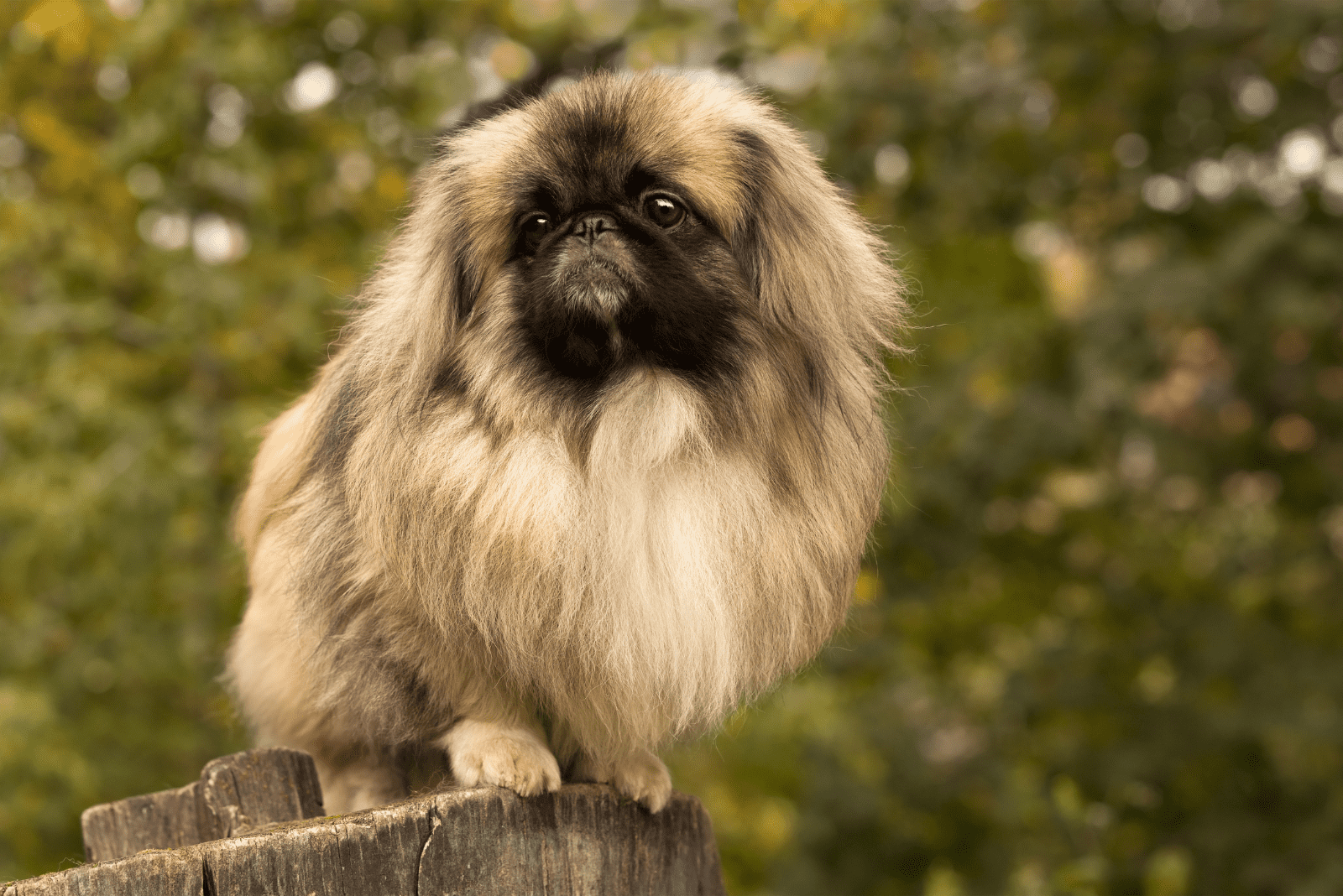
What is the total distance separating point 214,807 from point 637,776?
767mm

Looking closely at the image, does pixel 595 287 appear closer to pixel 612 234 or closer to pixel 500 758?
pixel 612 234

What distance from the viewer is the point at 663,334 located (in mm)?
2084

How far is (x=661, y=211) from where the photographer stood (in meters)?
2.12

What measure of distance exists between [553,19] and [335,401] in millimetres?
1724

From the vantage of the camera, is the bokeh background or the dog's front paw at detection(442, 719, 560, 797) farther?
the bokeh background

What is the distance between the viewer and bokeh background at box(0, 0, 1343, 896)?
3254mm

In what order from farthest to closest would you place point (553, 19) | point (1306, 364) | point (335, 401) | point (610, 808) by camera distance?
1. point (1306, 364)
2. point (553, 19)
3. point (335, 401)
4. point (610, 808)

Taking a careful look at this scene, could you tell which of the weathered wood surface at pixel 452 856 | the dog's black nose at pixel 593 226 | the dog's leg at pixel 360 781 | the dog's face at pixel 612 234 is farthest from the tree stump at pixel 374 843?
the dog's black nose at pixel 593 226

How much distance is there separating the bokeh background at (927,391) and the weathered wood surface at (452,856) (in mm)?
839

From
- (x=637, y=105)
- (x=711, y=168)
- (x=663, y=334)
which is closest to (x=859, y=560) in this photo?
(x=663, y=334)

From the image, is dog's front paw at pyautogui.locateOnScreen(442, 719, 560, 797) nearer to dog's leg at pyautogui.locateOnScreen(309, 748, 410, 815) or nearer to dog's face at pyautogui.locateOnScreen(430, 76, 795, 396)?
dog's leg at pyautogui.locateOnScreen(309, 748, 410, 815)

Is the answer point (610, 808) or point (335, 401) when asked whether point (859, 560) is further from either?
point (335, 401)

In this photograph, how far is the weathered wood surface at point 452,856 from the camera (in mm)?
1534

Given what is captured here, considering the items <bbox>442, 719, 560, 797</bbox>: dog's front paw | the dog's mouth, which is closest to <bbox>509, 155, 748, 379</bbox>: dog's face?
the dog's mouth
